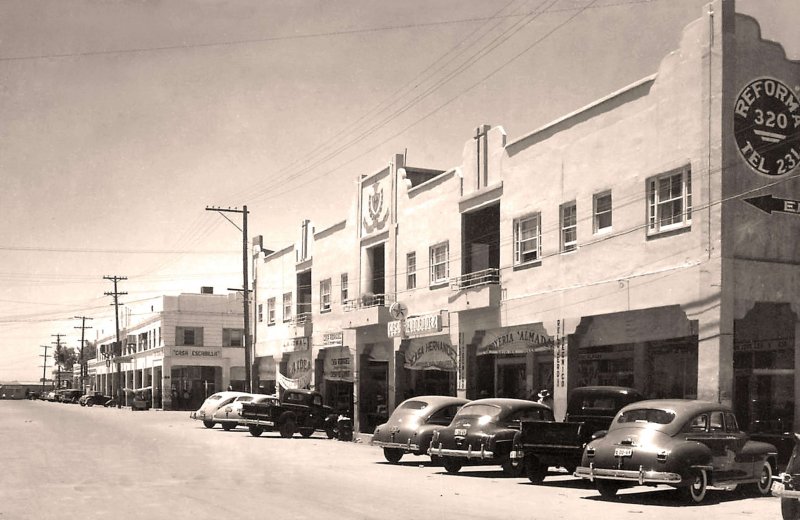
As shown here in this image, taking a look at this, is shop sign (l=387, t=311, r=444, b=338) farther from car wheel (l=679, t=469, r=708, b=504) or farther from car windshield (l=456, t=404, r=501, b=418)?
car wheel (l=679, t=469, r=708, b=504)

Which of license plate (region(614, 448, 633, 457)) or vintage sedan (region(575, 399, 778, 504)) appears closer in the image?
vintage sedan (region(575, 399, 778, 504))

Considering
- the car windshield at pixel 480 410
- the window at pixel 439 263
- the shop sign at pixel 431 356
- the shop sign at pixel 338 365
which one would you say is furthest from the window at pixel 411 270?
the car windshield at pixel 480 410

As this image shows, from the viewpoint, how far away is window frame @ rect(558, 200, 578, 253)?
2513cm

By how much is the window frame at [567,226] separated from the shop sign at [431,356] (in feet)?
23.1

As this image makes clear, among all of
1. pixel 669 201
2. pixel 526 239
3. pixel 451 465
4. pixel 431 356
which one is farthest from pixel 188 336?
pixel 669 201

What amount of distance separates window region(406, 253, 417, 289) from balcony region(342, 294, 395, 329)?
1.37 m

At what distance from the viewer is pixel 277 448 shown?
91.0ft

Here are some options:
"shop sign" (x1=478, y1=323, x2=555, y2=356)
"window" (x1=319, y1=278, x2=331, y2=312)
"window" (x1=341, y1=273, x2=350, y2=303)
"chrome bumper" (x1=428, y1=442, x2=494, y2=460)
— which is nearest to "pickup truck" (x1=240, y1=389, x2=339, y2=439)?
"window" (x1=341, y1=273, x2=350, y2=303)

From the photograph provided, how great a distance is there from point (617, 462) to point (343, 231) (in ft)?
91.3

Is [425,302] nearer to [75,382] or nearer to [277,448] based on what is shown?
[277,448]

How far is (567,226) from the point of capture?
2553 cm

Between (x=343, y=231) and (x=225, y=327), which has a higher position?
(x=343, y=231)

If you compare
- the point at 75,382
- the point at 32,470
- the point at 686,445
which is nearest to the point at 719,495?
the point at 686,445

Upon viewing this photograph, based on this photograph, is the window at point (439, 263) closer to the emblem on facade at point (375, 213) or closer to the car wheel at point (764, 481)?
the emblem on facade at point (375, 213)
